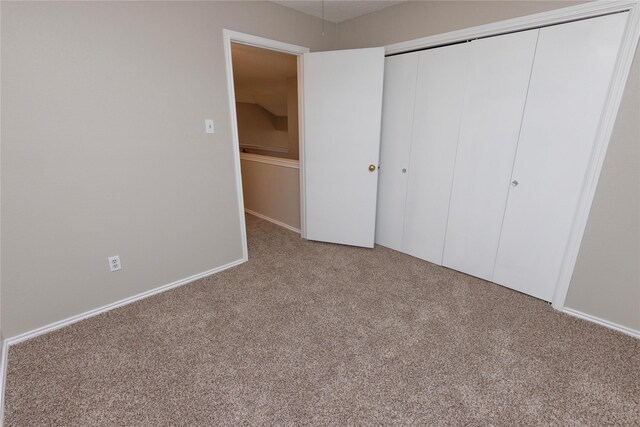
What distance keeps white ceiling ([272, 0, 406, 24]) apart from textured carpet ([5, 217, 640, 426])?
2.38m

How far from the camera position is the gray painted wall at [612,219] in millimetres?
1716

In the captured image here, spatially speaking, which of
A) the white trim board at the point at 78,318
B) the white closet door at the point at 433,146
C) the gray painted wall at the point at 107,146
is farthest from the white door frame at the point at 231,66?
the white closet door at the point at 433,146

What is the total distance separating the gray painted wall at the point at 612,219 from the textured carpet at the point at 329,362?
0.61 feet

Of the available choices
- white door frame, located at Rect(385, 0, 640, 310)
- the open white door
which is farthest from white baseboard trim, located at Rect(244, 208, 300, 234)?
→ white door frame, located at Rect(385, 0, 640, 310)

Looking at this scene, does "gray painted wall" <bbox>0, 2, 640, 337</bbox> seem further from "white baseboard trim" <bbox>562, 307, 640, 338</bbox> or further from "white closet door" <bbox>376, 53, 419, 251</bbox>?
"white closet door" <bbox>376, 53, 419, 251</bbox>

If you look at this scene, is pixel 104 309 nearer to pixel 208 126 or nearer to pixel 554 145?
pixel 208 126

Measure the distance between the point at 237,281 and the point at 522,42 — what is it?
107 inches

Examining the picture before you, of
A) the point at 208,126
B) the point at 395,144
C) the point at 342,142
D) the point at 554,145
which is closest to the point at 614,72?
the point at 554,145

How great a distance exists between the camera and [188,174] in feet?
7.60

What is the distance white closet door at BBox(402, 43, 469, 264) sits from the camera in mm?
2363

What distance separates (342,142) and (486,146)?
123 cm

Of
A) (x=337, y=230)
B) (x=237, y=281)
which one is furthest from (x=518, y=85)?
(x=237, y=281)

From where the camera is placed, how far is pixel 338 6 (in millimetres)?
2637

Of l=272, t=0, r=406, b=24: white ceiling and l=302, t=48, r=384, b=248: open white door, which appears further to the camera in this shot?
l=302, t=48, r=384, b=248: open white door
